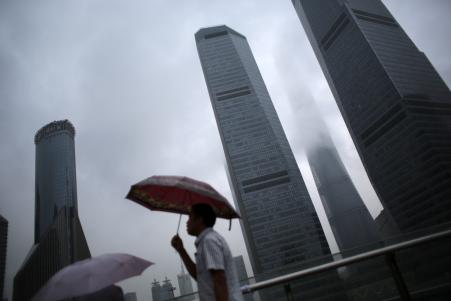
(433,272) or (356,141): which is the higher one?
(356,141)

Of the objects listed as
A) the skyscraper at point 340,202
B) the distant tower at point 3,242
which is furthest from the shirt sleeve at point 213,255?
the skyscraper at point 340,202

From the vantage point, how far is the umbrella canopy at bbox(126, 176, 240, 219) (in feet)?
8.18

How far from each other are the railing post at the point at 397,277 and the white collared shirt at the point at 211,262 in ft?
5.77

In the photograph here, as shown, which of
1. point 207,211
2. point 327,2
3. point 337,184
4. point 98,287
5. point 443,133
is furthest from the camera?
point 337,184

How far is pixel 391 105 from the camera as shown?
276 ft

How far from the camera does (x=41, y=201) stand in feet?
335

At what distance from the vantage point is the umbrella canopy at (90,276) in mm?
3053

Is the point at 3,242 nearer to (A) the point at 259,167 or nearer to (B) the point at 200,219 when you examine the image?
(A) the point at 259,167

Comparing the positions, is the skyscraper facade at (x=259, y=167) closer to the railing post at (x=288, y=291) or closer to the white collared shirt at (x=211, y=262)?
the railing post at (x=288, y=291)

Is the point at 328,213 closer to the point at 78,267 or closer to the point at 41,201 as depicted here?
the point at 41,201

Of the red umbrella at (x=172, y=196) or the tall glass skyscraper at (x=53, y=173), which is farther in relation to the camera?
the tall glass skyscraper at (x=53, y=173)

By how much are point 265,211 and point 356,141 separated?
39.7m

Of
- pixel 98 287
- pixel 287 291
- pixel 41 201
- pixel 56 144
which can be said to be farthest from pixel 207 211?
pixel 56 144

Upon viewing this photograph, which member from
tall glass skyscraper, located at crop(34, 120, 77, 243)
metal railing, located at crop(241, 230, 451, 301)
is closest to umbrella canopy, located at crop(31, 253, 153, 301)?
metal railing, located at crop(241, 230, 451, 301)
